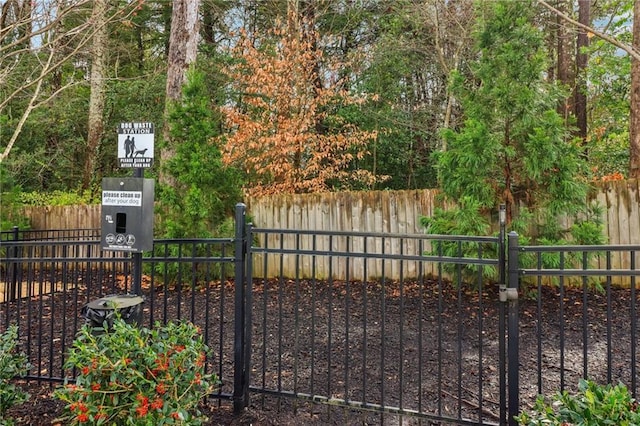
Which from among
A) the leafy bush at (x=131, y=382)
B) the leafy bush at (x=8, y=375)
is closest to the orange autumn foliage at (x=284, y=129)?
the leafy bush at (x=8, y=375)

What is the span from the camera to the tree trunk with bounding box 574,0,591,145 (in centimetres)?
1027

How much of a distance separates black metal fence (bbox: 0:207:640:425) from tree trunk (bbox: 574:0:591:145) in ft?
22.7

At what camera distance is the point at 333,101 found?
→ 9.70 m

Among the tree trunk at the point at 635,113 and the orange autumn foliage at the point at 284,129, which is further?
the orange autumn foliage at the point at 284,129

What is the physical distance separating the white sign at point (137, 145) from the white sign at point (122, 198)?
0.19m

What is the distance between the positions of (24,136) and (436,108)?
38.5 feet

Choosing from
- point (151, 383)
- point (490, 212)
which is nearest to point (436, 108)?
point (490, 212)

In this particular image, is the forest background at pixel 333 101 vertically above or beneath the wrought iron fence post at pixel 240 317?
above

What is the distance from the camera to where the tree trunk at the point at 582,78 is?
10.3 meters

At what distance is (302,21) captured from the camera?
9.55 meters

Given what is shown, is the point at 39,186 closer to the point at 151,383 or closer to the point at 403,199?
the point at 403,199

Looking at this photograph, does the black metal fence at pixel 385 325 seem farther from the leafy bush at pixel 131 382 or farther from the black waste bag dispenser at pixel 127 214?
the leafy bush at pixel 131 382

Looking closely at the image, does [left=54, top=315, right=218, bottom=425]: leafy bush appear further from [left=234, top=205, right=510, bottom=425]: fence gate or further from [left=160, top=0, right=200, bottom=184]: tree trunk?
[left=160, top=0, right=200, bottom=184]: tree trunk

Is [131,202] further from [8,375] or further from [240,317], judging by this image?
[8,375]
